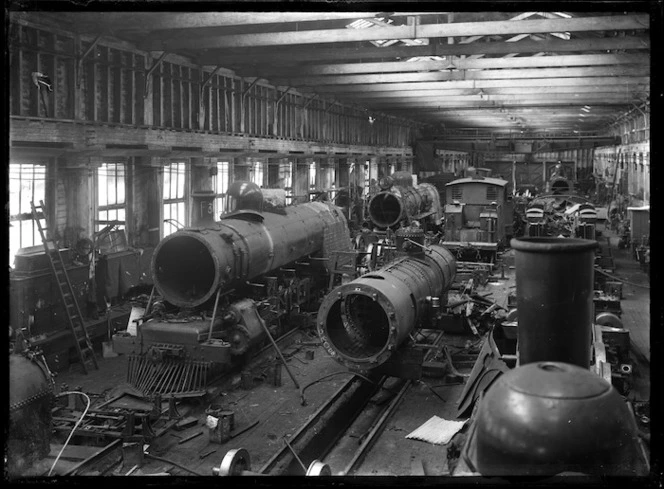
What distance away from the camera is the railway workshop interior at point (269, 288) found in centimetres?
479

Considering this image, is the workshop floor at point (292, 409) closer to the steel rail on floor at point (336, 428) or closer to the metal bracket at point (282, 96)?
the steel rail on floor at point (336, 428)

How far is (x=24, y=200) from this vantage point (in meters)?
10.1

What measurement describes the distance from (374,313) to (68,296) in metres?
5.05

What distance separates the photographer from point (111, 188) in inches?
486

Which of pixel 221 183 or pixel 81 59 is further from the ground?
pixel 81 59

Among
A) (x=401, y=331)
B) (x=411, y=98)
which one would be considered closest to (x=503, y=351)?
(x=401, y=331)

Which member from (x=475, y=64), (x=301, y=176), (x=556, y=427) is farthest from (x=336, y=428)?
(x=301, y=176)

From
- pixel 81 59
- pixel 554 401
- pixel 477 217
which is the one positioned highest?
pixel 81 59

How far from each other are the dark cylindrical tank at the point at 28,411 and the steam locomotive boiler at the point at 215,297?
3.04m

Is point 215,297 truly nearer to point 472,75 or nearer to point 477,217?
point 472,75

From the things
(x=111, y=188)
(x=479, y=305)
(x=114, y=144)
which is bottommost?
(x=479, y=305)

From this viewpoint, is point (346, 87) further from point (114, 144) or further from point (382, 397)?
point (382, 397)

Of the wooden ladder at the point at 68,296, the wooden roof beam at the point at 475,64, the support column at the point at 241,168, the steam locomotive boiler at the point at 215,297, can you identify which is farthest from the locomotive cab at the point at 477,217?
the wooden ladder at the point at 68,296

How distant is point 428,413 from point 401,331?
1.18 meters
